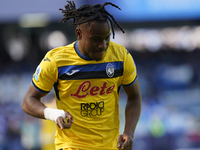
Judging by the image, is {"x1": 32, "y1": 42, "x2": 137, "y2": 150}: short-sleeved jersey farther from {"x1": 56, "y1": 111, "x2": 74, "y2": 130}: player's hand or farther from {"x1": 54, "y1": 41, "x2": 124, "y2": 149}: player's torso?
{"x1": 56, "y1": 111, "x2": 74, "y2": 130}: player's hand

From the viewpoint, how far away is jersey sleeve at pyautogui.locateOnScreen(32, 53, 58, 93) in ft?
9.64

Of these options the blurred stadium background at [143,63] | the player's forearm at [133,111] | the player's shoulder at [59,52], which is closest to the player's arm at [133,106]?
the player's forearm at [133,111]

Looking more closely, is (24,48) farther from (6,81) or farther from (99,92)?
(99,92)

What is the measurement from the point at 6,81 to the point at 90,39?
11.0 m

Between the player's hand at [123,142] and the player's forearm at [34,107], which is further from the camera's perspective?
the player's forearm at [34,107]

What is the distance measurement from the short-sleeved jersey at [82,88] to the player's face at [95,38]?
16 cm

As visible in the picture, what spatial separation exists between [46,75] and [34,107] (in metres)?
0.33

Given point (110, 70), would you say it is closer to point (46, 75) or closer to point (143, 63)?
point (46, 75)

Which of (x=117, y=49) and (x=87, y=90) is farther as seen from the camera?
(x=117, y=49)

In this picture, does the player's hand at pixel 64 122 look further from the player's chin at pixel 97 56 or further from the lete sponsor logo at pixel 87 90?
the player's chin at pixel 97 56

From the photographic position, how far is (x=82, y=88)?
302cm

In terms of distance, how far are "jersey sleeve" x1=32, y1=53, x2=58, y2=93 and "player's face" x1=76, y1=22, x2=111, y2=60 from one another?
14.0 inches

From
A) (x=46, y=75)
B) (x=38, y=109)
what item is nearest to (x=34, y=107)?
(x=38, y=109)

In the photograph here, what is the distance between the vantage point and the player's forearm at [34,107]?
2832mm
